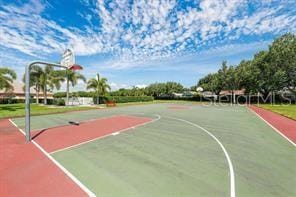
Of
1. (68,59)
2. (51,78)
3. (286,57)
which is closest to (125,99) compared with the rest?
(51,78)

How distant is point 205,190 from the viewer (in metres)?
5.92

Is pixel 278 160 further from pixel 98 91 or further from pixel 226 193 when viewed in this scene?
pixel 98 91

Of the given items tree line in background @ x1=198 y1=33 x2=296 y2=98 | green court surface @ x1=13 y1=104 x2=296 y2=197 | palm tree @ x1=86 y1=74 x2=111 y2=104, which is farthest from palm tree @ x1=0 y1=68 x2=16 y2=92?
tree line in background @ x1=198 y1=33 x2=296 y2=98

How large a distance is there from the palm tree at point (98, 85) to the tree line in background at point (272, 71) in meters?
30.8

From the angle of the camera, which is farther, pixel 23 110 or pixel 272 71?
pixel 272 71

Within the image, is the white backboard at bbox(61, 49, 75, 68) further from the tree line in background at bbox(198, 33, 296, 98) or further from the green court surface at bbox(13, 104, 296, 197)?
the tree line in background at bbox(198, 33, 296, 98)

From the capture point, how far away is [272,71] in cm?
4784

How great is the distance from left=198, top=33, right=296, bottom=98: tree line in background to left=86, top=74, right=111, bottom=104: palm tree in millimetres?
30774

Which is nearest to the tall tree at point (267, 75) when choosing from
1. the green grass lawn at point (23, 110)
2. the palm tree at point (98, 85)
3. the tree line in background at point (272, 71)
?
the tree line in background at point (272, 71)

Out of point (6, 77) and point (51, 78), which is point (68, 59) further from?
point (51, 78)

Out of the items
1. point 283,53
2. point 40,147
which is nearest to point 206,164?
point 40,147

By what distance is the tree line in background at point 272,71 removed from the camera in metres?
46.4

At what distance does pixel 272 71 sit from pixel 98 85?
116 ft

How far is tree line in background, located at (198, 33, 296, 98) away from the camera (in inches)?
1828
